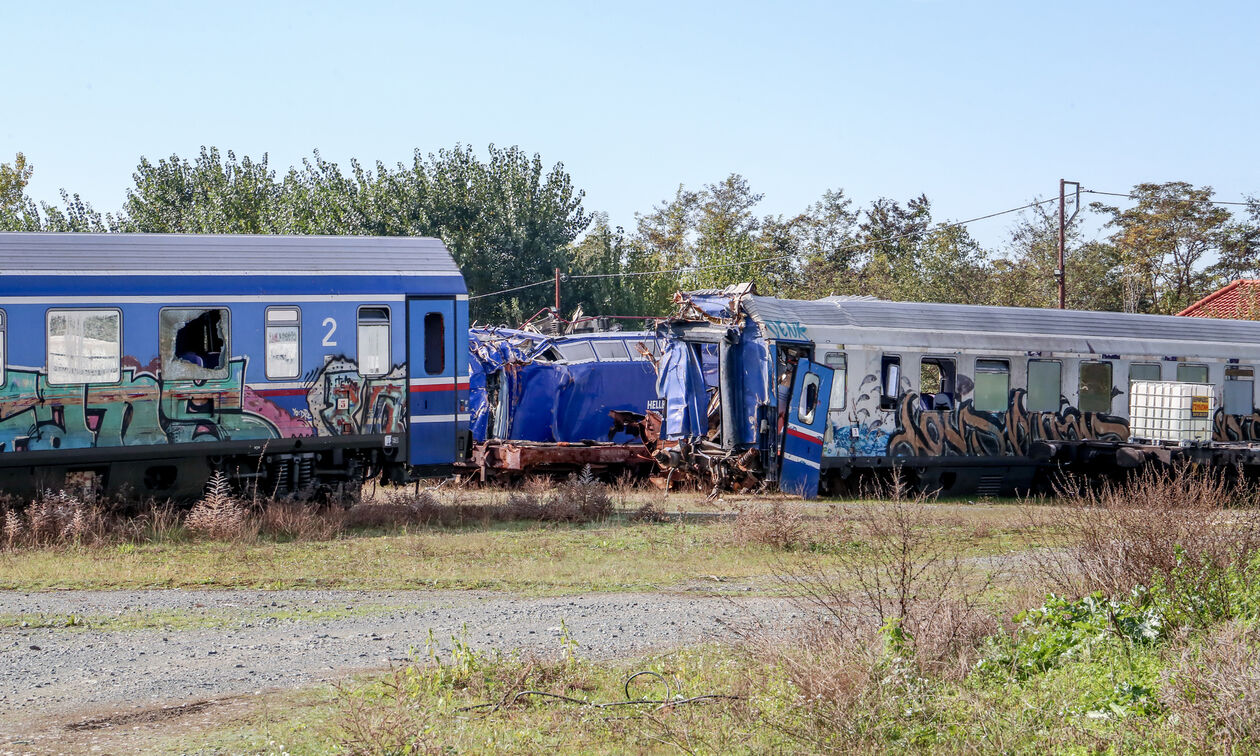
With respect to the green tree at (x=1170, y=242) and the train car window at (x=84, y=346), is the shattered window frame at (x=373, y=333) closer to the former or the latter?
the train car window at (x=84, y=346)

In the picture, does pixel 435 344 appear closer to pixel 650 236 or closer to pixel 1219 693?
pixel 1219 693

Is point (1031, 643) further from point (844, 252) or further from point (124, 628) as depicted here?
A: point (844, 252)

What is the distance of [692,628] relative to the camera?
9.28 meters

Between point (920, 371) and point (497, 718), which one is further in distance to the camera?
point (920, 371)

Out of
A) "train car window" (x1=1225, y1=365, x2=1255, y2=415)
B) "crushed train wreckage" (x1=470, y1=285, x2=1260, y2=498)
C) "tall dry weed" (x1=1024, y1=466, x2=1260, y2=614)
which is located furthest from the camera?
"train car window" (x1=1225, y1=365, x2=1255, y2=415)

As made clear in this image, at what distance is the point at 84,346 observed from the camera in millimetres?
14602

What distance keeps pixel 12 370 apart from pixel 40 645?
22.1 ft

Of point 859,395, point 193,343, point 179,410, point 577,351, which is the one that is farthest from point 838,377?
point 179,410

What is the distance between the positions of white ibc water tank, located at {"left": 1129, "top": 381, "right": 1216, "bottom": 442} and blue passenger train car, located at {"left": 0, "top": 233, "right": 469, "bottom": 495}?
11564 mm

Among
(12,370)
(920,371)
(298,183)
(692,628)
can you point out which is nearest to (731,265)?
(298,183)

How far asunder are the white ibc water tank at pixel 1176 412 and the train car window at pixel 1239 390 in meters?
2.06

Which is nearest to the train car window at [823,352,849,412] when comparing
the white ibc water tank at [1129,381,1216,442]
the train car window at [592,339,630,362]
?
the train car window at [592,339,630,362]

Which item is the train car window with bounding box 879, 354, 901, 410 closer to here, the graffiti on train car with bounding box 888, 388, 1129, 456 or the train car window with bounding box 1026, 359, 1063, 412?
the graffiti on train car with bounding box 888, 388, 1129, 456

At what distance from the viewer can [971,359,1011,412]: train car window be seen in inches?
805
